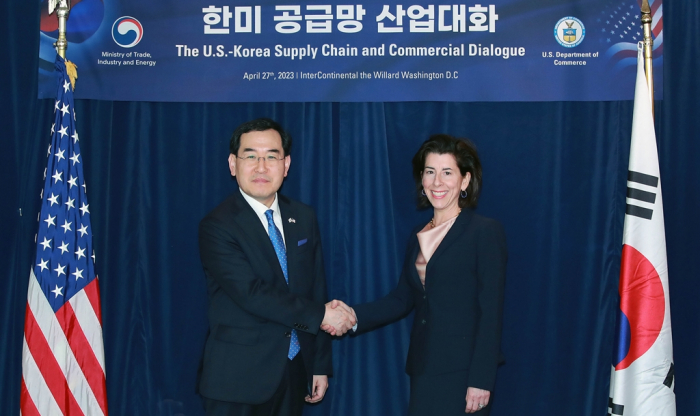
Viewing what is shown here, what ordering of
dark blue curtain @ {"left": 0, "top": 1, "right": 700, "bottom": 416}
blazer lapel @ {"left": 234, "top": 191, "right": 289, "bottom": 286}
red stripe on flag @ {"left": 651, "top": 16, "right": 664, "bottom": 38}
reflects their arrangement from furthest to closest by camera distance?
dark blue curtain @ {"left": 0, "top": 1, "right": 700, "bottom": 416} < red stripe on flag @ {"left": 651, "top": 16, "right": 664, "bottom": 38} < blazer lapel @ {"left": 234, "top": 191, "right": 289, "bottom": 286}

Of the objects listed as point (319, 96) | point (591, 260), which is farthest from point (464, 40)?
point (591, 260)

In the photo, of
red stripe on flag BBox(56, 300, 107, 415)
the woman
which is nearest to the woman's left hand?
the woman

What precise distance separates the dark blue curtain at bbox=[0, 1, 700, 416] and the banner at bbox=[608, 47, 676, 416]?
559 mm

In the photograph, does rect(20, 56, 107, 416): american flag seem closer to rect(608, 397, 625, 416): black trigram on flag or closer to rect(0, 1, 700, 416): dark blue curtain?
rect(0, 1, 700, 416): dark blue curtain

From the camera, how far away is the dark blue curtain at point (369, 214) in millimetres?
3438

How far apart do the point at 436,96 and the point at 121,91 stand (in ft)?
5.47

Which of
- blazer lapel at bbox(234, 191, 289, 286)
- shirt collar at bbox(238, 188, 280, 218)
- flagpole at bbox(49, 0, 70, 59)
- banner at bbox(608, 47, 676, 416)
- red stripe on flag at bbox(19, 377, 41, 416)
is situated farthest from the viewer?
flagpole at bbox(49, 0, 70, 59)

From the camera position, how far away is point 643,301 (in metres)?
2.83

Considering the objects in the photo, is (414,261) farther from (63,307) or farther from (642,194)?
(63,307)

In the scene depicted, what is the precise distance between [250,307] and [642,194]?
71.1 inches

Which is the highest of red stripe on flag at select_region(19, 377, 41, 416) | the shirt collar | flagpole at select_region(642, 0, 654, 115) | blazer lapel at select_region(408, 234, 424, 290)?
flagpole at select_region(642, 0, 654, 115)

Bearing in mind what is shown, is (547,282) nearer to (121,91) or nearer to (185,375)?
(185,375)

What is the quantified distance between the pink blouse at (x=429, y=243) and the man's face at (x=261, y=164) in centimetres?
66

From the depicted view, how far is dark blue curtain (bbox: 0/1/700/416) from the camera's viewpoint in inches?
135
